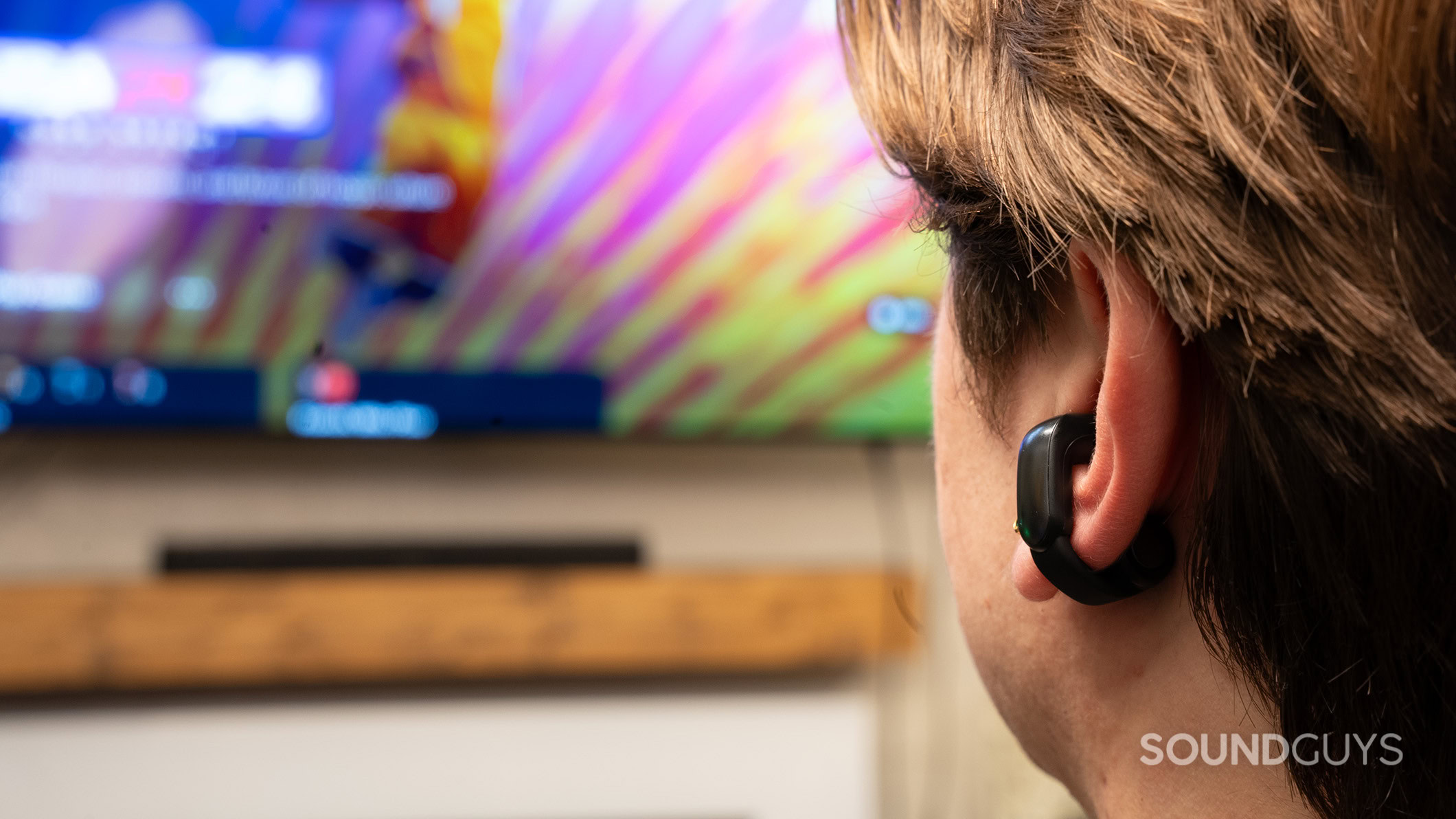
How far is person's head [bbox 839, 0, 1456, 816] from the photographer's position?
0.32 metres

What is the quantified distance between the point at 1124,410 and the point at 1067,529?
52 millimetres

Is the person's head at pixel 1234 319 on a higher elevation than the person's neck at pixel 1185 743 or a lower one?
higher

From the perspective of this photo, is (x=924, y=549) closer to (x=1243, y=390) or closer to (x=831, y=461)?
(x=831, y=461)

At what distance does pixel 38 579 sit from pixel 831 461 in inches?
37.9

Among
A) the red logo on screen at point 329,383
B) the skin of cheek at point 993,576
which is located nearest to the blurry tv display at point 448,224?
the red logo on screen at point 329,383

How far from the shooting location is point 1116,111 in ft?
1.18

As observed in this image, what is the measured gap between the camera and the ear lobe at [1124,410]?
1.20 feet

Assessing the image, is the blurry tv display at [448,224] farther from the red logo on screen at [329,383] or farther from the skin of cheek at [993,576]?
the skin of cheek at [993,576]

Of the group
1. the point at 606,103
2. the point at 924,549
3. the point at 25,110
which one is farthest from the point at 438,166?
the point at 924,549

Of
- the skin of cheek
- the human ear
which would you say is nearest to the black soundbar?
the skin of cheek

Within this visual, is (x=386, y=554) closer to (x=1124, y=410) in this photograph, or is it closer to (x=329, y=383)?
(x=329, y=383)

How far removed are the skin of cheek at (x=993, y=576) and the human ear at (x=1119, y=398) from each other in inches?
2.1

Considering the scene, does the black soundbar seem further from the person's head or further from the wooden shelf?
the person's head

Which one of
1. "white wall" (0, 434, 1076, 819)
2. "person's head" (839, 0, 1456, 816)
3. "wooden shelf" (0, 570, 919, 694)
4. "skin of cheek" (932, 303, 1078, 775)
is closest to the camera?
"person's head" (839, 0, 1456, 816)
